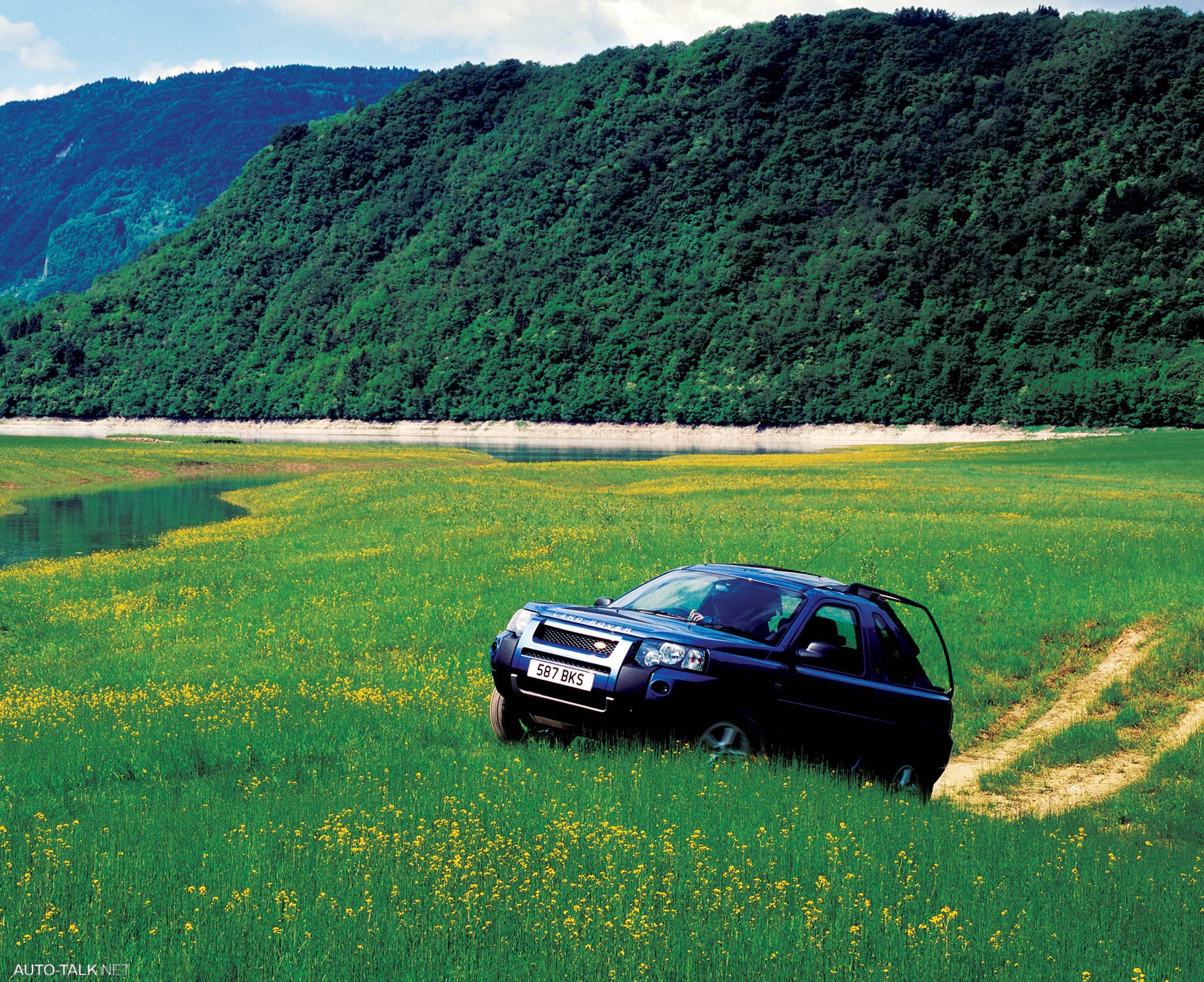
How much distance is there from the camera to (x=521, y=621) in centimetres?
1042

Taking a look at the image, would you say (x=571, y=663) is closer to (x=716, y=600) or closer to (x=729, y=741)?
(x=729, y=741)

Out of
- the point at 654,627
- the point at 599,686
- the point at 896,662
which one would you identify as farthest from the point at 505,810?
the point at 896,662

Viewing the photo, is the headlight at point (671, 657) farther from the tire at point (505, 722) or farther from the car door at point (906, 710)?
the car door at point (906, 710)

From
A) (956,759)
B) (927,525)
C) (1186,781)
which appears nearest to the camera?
(1186,781)

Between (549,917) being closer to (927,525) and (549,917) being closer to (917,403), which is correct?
(927,525)

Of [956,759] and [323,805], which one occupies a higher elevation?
[323,805]

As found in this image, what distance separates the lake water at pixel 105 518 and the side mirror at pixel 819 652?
96.3 ft

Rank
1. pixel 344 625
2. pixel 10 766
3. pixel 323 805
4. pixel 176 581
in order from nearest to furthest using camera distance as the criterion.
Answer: pixel 323 805 < pixel 10 766 < pixel 344 625 < pixel 176 581

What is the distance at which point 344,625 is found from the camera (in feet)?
65.9

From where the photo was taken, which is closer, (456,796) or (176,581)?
(456,796)

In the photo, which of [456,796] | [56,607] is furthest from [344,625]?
[456,796]

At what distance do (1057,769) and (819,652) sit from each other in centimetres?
517

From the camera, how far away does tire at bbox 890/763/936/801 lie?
436 inches

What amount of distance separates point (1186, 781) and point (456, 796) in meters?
7.74
